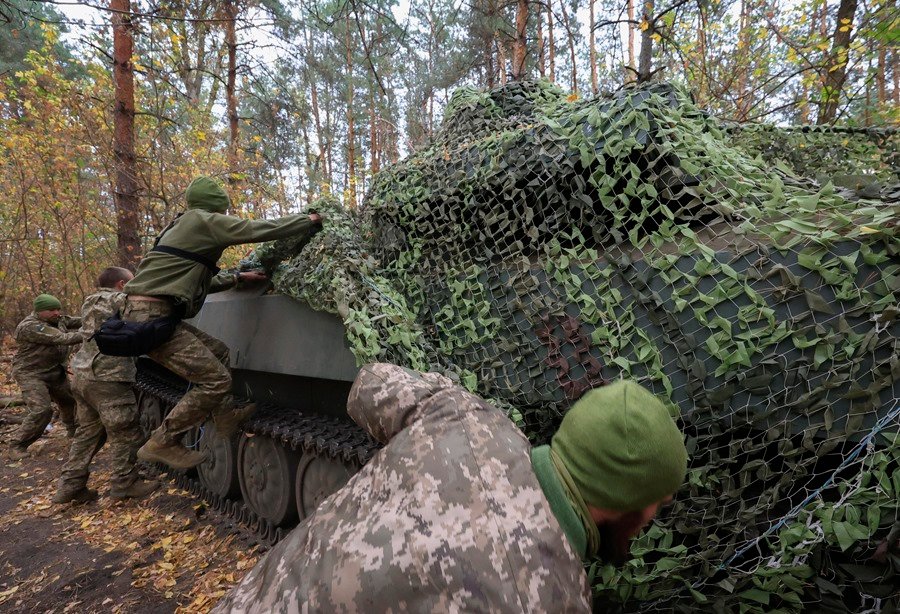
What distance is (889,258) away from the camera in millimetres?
1565

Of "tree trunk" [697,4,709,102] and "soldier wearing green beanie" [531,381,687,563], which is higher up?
"tree trunk" [697,4,709,102]

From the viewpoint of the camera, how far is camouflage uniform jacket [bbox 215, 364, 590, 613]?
98cm

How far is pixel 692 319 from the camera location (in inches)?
73.9

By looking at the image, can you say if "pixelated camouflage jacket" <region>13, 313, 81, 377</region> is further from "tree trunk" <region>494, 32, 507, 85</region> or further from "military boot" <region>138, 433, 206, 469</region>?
"tree trunk" <region>494, 32, 507, 85</region>

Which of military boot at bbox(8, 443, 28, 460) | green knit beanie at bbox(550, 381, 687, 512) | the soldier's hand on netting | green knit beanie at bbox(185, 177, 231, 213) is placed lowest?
military boot at bbox(8, 443, 28, 460)

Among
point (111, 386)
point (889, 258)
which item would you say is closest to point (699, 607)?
point (889, 258)

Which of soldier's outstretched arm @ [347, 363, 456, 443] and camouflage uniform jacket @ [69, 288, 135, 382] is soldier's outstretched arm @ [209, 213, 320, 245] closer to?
camouflage uniform jacket @ [69, 288, 135, 382]

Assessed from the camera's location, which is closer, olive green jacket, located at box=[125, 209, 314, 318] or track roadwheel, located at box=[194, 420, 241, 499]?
olive green jacket, located at box=[125, 209, 314, 318]

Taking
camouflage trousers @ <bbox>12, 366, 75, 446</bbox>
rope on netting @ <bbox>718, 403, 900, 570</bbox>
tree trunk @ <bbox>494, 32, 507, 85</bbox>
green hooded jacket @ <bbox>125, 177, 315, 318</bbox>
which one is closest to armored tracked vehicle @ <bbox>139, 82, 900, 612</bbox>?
rope on netting @ <bbox>718, 403, 900, 570</bbox>

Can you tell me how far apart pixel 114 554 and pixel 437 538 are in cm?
400

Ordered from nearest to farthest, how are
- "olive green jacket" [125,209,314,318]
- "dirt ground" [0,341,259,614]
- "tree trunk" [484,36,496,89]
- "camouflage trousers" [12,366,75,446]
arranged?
"dirt ground" [0,341,259,614] < "olive green jacket" [125,209,314,318] < "camouflage trousers" [12,366,75,446] < "tree trunk" [484,36,496,89]

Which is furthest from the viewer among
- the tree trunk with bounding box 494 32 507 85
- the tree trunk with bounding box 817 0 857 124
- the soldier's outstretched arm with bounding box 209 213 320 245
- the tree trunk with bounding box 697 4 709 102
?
the tree trunk with bounding box 494 32 507 85

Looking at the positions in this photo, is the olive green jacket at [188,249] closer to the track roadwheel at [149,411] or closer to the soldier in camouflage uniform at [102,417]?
the soldier in camouflage uniform at [102,417]

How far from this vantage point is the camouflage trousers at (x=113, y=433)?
15.6ft
